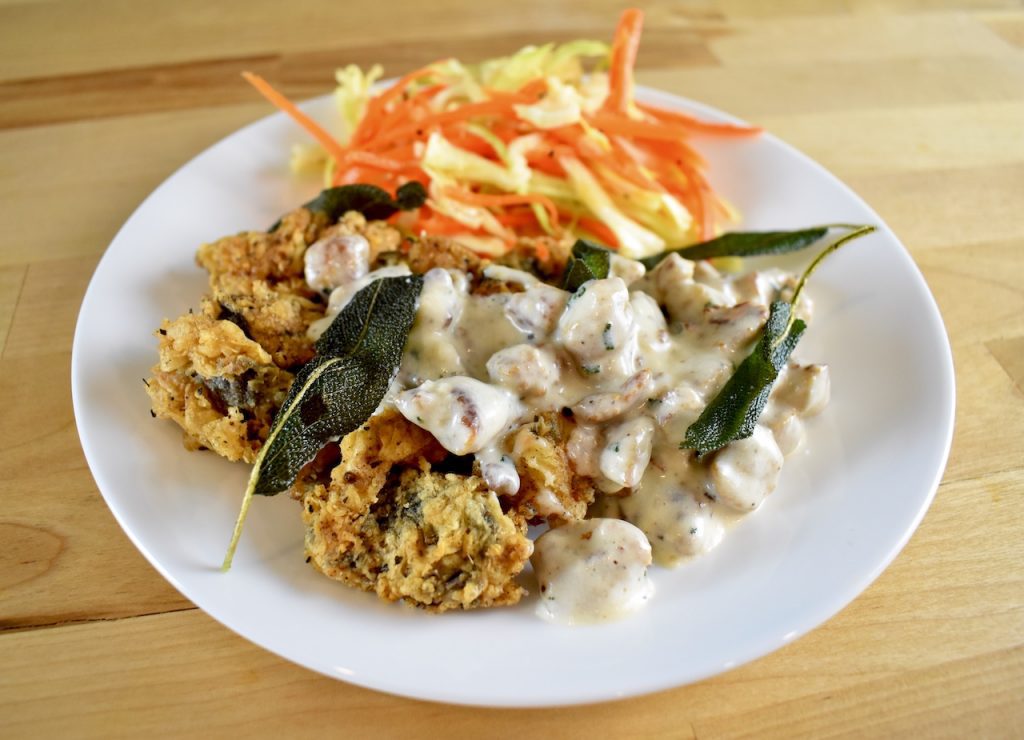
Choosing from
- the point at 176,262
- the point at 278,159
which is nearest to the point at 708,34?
the point at 278,159

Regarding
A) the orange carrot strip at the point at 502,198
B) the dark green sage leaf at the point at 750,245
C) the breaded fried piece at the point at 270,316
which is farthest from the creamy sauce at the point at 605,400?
the orange carrot strip at the point at 502,198

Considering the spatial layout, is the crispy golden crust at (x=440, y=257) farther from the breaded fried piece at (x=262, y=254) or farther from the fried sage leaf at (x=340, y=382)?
the breaded fried piece at (x=262, y=254)

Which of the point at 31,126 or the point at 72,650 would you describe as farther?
the point at 31,126

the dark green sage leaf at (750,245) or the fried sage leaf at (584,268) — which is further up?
the fried sage leaf at (584,268)

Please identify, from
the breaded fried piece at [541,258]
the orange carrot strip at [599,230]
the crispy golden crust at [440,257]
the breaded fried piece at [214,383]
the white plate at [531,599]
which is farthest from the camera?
the orange carrot strip at [599,230]

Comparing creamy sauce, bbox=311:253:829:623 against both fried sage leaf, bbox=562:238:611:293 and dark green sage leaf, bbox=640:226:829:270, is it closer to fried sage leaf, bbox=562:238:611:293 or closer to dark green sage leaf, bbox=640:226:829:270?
fried sage leaf, bbox=562:238:611:293

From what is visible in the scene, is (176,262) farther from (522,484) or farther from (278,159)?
(522,484)

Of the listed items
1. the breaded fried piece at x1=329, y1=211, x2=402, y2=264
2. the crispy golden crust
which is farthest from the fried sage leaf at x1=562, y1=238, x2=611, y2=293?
the breaded fried piece at x1=329, y1=211, x2=402, y2=264

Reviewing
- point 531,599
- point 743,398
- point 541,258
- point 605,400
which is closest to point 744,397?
point 743,398
